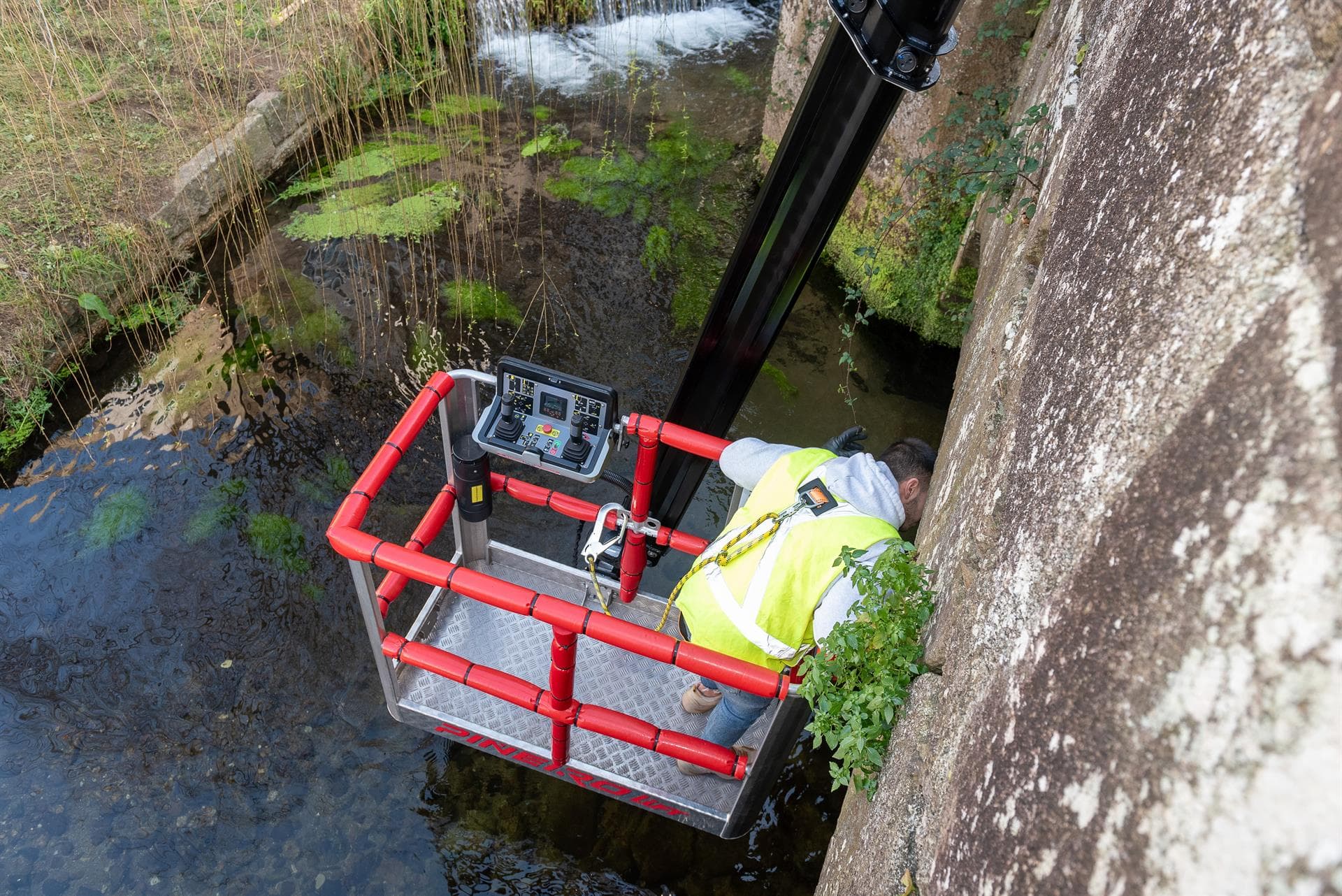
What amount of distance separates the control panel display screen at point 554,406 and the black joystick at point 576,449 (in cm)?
9

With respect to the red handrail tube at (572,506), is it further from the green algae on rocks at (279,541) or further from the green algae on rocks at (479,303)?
the green algae on rocks at (479,303)

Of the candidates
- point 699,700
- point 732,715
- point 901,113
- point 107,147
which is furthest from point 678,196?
point 732,715

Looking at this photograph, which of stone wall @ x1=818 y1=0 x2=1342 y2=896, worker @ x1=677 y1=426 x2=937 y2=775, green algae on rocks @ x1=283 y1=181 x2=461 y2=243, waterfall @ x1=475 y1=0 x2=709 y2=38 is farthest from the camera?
waterfall @ x1=475 y1=0 x2=709 y2=38

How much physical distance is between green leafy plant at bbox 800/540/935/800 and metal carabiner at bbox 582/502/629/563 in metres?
1.35

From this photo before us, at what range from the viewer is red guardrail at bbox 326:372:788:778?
2.19 metres

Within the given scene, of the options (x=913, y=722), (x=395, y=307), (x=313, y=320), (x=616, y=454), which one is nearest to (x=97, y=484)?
(x=313, y=320)

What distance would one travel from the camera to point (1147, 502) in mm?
971

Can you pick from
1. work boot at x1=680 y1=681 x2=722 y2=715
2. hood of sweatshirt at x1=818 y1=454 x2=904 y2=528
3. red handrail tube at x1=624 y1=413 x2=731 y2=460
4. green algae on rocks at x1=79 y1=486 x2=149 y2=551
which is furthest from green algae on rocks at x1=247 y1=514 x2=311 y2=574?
hood of sweatshirt at x1=818 y1=454 x2=904 y2=528

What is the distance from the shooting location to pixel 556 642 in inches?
96.3

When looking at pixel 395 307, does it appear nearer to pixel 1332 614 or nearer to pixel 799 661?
pixel 799 661

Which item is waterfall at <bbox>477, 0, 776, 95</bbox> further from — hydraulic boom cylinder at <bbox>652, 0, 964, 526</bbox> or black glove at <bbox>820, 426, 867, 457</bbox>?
black glove at <bbox>820, 426, 867, 457</bbox>

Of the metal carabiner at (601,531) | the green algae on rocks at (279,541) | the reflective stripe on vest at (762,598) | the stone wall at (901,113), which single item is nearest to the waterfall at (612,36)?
the stone wall at (901,113)

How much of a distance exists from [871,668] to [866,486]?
681 millimetres

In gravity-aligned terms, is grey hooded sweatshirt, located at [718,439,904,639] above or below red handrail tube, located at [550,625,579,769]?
above
